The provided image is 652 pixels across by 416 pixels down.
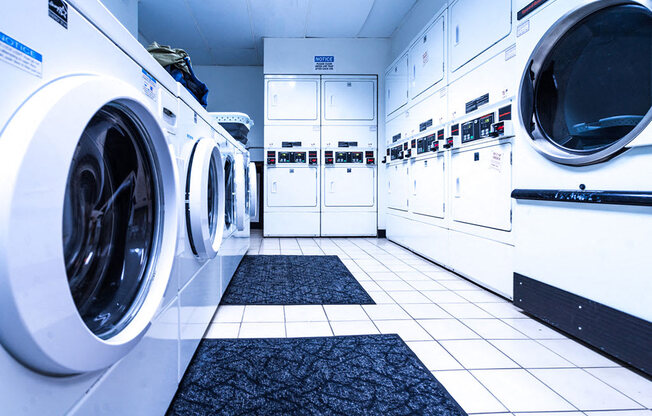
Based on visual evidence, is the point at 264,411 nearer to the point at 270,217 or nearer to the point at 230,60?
the point at 270,217

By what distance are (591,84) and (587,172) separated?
1.33 ft

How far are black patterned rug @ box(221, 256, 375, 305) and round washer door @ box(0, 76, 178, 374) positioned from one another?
1373mm

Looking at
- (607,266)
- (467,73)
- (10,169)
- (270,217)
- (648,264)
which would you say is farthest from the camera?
(270,217)

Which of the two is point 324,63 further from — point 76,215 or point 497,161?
point 76,215

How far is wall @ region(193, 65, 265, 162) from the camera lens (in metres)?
5.70

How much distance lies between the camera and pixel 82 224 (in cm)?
59

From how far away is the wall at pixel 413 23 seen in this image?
3426mm

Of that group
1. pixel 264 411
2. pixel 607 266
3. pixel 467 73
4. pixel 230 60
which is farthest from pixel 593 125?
pixel 230 60

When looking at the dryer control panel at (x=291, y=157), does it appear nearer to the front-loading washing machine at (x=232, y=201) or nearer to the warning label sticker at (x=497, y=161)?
the front-loading washing machine at (x=232, y=201)

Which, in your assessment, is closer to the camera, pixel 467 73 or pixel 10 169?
pixel 10 169

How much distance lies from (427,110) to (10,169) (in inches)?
128

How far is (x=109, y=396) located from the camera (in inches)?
24.4

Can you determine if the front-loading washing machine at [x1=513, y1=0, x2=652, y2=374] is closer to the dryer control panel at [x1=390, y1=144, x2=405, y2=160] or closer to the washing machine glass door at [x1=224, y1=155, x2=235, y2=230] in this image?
the washing machine glass door at [x1=224, y1=155, x2=235, y2=230]

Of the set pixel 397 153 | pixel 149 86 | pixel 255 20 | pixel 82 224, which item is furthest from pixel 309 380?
pixel 255 20
